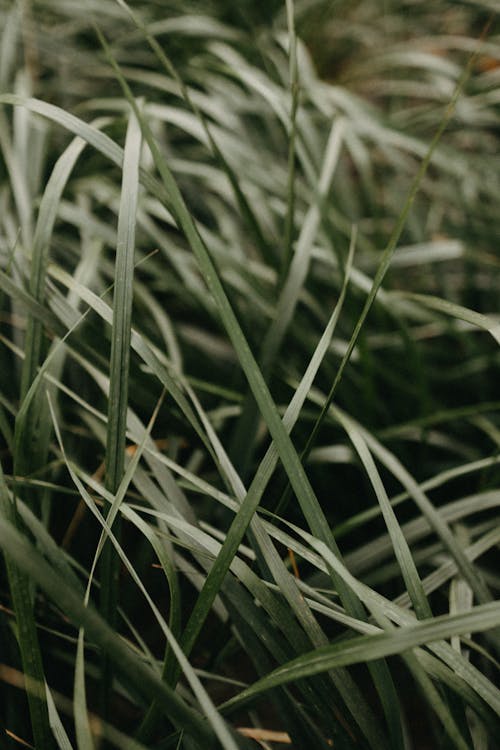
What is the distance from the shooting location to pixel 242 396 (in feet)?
1.90

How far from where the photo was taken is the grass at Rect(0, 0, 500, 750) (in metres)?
0.37

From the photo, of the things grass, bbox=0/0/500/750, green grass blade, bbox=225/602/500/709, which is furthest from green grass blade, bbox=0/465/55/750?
green grass blade, bbox=225/602/500/709

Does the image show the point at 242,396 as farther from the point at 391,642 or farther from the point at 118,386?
the point at 391,642

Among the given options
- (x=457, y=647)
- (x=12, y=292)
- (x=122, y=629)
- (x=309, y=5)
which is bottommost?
(x=122, y=629)

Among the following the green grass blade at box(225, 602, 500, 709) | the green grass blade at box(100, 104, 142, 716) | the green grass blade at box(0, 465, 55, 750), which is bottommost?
the green grass blade at box(0, 465, 55, 750)

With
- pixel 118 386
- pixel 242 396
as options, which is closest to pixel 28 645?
pixel 118 386

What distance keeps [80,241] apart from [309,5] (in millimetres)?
538

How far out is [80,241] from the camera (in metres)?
0.74

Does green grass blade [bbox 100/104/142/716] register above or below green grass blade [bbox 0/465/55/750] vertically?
above

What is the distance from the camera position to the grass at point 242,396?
0.37 m

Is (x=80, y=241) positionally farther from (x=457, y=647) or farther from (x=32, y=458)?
(x=457, y=647)

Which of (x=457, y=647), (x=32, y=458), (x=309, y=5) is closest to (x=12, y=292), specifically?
(x=32, y=458)

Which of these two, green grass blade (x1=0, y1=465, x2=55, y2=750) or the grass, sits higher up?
the grass

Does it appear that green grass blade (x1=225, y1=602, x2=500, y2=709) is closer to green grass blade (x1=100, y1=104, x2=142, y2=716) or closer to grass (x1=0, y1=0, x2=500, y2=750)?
grass (x1=0, y1=0, x2=500, y2=750)
